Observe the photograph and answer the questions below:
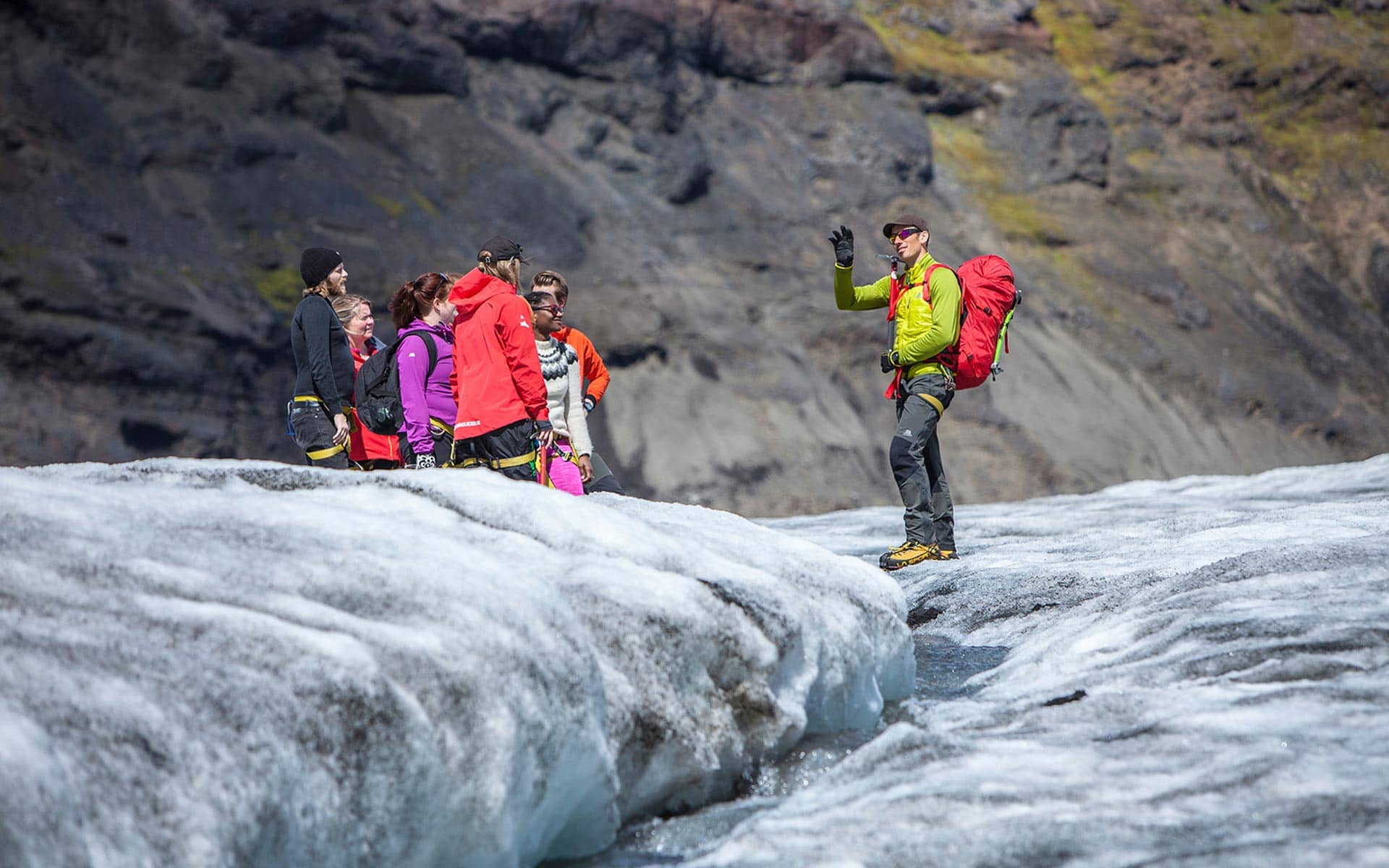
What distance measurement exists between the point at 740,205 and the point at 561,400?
65.5 feet

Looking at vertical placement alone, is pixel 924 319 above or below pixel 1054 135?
below

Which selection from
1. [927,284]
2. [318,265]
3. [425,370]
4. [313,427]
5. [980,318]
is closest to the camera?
[318,265]

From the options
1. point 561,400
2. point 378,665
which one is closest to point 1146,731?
point 378,665

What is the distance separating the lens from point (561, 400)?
266 inches

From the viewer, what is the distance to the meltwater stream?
2.74 metres

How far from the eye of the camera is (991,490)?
22062 millimetres

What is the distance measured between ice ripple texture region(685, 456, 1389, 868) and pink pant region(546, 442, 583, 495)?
6.11 ft

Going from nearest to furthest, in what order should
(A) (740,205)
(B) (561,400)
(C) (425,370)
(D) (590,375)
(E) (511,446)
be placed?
(E) (511,446) → (C) (425,370) → (B) (561,400) → (D) (590,375) → (A) (740,205)

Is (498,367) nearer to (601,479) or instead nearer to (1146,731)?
(601,479)

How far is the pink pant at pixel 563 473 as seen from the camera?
21.4 ft

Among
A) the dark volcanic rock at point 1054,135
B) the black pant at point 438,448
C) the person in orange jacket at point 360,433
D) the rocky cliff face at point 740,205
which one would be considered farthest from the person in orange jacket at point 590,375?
the dark volcanic rock at point 1054,135

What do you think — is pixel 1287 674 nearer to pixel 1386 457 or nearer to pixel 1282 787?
pixel 1282 787

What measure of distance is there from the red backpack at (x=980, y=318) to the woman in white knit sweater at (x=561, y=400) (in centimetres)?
207

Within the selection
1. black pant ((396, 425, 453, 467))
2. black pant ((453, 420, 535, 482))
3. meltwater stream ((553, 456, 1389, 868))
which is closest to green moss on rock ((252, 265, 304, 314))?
black pant ((396, 425, 453, 467))
